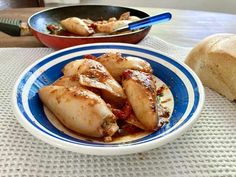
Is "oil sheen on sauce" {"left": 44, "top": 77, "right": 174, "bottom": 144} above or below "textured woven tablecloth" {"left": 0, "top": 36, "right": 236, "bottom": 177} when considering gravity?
above

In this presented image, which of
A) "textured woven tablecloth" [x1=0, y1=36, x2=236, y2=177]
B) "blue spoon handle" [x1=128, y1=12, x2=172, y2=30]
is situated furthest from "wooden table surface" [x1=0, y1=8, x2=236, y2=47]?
"textured woven tablecloth" [x1=0, y1=36, x2=236, y2=177]

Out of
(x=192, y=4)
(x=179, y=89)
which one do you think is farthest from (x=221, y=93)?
(x=192, y=4)

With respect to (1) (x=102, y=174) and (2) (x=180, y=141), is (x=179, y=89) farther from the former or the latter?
(1) (x=102, y=174)

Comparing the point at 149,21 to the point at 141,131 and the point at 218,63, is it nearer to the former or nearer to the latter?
the point at 218,63

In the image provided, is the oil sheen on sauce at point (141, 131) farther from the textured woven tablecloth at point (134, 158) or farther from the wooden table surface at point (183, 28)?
the wooden table surface at point (183, 28)

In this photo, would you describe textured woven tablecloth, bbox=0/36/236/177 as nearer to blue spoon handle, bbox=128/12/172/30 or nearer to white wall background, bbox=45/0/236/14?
blue spoon handle, bbox=128/12/172/30

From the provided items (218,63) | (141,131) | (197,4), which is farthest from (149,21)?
(197,4)
